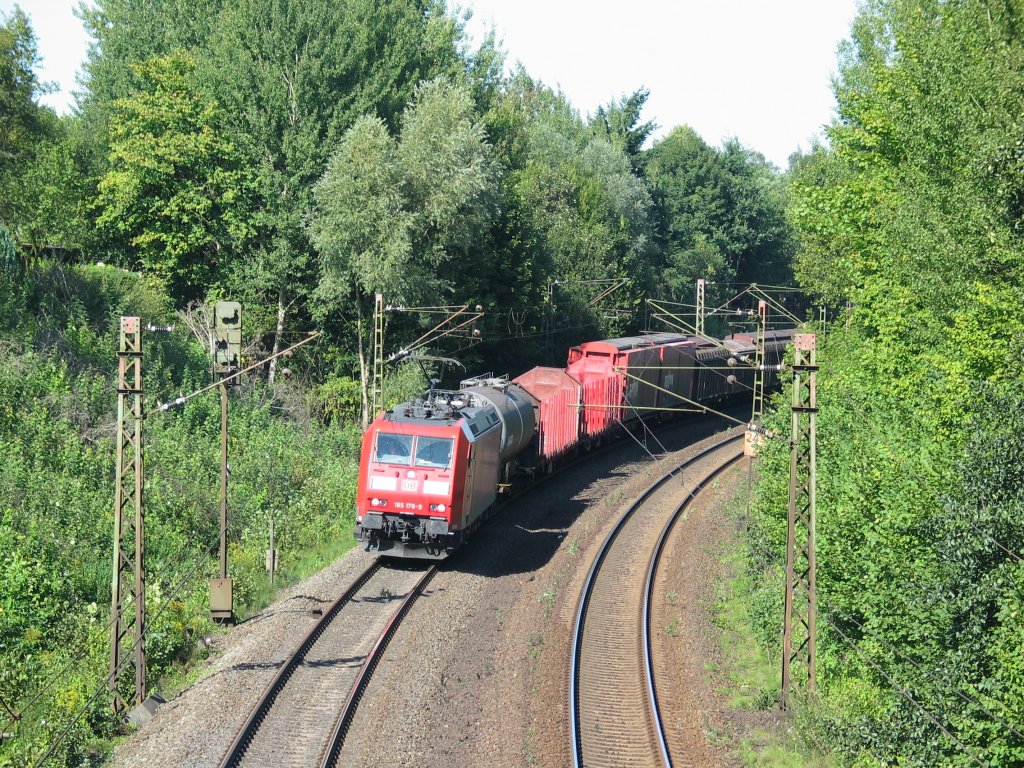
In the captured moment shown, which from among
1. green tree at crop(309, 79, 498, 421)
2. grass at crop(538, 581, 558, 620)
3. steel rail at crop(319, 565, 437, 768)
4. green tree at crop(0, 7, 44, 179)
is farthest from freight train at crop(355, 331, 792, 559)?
green tree at crop(0, 7, 44, 179)

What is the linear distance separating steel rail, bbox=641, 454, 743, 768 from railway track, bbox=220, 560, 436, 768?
4.80 m

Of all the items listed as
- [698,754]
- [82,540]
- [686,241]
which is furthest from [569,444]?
[686,241]

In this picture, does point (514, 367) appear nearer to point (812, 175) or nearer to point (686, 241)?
point (812, 175)

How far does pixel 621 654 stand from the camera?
18.2 metres

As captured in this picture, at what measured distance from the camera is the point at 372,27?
134ft

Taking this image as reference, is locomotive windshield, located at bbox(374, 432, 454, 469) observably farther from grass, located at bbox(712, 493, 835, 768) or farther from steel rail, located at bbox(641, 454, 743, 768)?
grass, located at bbox(712, 493, 835, 768)

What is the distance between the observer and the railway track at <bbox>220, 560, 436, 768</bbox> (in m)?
13.7

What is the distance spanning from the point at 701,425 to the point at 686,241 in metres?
35.6

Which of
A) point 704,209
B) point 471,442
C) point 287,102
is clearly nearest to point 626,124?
point 704,209

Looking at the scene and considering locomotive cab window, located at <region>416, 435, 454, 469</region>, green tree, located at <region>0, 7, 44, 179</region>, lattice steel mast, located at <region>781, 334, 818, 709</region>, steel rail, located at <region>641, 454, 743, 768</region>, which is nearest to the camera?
steel rail, located at <region>641, 454, 743, 768</region>

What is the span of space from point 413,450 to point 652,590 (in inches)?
253

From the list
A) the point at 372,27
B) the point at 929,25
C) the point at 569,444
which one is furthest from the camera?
the point at 372,27

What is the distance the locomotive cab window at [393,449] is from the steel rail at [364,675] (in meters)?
2.70

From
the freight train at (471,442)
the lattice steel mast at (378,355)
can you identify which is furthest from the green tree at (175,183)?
the freight train at (471,442)
